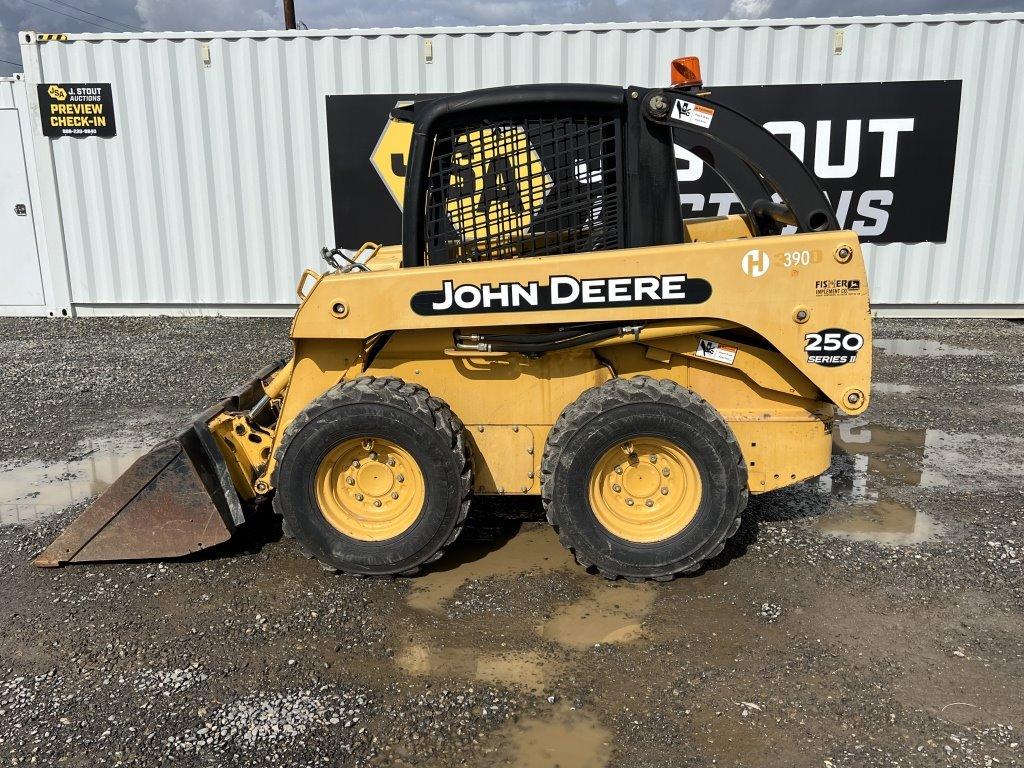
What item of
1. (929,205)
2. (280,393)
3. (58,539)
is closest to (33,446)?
(58,539)

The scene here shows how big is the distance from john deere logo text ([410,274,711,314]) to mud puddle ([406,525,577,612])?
4.27ft

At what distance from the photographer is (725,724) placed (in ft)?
9.20

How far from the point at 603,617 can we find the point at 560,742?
2.68 feet

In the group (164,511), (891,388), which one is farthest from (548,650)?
(891,388)

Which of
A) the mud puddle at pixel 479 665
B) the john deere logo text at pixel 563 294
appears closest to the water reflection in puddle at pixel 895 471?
the john deere logo text at pixel 563 294

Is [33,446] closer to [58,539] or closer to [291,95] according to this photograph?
[58,539]

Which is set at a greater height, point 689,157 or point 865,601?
point 689,157

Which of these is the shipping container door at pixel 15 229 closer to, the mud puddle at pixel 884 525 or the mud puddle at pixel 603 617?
the mud puddle at pixel 603 617

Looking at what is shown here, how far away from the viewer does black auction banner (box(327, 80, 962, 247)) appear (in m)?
9.26

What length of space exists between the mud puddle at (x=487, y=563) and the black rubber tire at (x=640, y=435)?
329 mm

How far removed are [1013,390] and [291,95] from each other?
8.47 m

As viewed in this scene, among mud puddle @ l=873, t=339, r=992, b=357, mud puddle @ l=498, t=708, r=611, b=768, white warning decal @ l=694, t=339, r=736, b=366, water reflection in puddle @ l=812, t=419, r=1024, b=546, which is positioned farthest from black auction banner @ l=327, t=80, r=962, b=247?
mud puddle @ l=498, t=708, r=611, b=768

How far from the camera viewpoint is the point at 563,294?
3.62 m

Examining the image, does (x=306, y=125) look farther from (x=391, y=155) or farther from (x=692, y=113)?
(x=692, y=113)
